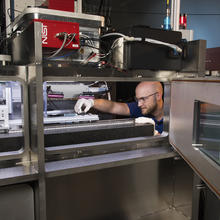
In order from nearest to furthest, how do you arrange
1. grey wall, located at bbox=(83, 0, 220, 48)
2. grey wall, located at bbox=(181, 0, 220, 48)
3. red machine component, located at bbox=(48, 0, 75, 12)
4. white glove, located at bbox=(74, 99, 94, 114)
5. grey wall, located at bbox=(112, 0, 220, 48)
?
1. red machine component, located at bbox=(48, 0, 75, 12)
2. white glove, located at bbox=(74, 99, 94, 114)
3. grey wall, located at bbox=(83, 0, 220, 48)
4. grey wall, located at bbox=(112, 0, 220, 48)
5. grey wall, located at bbox=(181, 0, 220, 48)

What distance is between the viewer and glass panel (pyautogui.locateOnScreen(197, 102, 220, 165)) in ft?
2.62

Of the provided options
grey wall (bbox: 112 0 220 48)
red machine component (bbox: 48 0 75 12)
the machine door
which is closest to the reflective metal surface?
the machine door

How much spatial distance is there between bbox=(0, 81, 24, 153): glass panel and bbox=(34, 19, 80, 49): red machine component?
227 mm

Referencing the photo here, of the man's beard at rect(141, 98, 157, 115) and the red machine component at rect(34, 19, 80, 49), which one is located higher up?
the red machine component at rect(34, 19, 80, 49)

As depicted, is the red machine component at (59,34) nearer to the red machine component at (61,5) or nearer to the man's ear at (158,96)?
the red machine component at (61,5)

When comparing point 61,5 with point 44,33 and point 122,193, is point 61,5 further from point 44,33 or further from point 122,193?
point 122,193

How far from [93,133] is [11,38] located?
Answer: 664 millimetres

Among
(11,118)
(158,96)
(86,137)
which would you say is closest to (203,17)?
(158,96)

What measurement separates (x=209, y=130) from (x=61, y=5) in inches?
33.5

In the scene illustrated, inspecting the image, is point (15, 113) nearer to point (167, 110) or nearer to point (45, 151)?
point (45, 151)

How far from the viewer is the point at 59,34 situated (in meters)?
1.01

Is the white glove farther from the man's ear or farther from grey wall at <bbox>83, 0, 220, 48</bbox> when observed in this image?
grey wall at <bbox>83, 0, 220, 48</bbox>

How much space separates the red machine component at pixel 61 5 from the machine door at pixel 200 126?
61 centimetres

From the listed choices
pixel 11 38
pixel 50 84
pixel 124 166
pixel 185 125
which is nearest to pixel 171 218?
pixel 124 166
